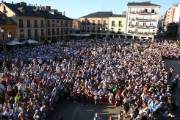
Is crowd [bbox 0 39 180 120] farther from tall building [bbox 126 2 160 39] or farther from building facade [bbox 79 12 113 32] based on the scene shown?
building facade [bbox 79 12 113 32]

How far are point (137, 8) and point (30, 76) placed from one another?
193ft

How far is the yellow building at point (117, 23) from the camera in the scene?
75062mm

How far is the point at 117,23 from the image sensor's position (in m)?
75.6

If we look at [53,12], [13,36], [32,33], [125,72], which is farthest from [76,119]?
[53,12]

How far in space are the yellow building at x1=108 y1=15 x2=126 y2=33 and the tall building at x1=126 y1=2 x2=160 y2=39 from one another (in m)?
1.56

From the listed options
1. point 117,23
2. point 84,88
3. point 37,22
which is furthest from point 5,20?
point 117,23

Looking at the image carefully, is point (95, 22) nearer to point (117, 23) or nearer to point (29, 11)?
point (117, 23)

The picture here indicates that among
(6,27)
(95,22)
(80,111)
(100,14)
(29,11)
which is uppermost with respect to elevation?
(100,14)

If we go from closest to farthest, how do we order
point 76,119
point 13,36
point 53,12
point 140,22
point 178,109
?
point 76,119
point 178,109
point 13,36
point 53,12
point 140,22

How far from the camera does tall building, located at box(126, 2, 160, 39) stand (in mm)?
71438

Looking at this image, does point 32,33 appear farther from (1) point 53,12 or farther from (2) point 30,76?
(2) point 30,76

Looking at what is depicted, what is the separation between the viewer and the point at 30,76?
67.2 ft

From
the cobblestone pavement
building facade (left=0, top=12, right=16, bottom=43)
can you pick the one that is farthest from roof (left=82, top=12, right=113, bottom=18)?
the cobblestone pavement

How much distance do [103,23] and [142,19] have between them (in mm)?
12093
